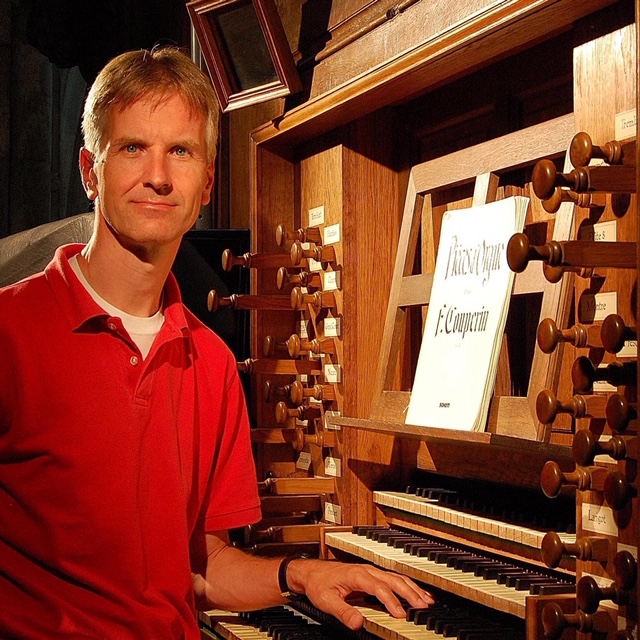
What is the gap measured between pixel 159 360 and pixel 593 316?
90cm

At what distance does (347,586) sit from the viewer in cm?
216

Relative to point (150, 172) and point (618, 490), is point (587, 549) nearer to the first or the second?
point (618, 490)

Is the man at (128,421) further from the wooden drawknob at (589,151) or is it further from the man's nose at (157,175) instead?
the wooden drawknob at (589,151)

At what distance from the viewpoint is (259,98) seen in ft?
12.4

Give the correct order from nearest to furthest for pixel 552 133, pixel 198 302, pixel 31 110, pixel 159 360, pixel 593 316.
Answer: pixel 593 316 → pixel 159 360 → pixel 552 133 → pixel 198 302 → pixel 31 110

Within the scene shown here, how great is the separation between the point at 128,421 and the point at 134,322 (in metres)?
0.24

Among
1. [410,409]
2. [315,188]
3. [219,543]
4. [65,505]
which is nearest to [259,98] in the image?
[315,188]

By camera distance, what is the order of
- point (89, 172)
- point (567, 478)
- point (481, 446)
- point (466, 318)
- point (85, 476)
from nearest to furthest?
point (567, 478)
point (85, 476)
point (89, 172)
point (466, 318)
point (481, 446)

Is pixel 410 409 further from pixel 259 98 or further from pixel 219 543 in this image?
pixel 259 98

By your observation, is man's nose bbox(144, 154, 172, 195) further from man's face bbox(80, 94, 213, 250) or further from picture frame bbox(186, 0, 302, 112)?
picture frame bbox(186, 0, 302, 112)

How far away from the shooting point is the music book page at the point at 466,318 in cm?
257

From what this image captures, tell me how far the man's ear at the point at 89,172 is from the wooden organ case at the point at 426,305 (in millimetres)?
872

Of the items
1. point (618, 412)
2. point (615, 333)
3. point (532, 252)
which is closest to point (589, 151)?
point (532, 252)

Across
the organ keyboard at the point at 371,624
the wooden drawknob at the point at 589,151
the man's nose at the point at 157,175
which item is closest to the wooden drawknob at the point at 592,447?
the wooden drawknob at the point at 589,151
